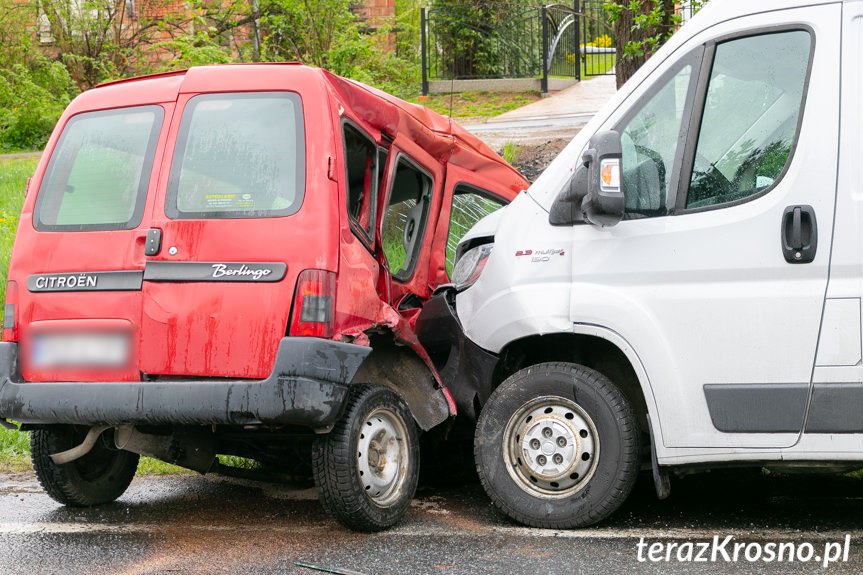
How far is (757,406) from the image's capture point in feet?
14.1

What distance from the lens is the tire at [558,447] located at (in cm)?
457

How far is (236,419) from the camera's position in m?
4.33

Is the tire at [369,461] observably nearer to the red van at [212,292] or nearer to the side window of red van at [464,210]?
the red van at [212,292]

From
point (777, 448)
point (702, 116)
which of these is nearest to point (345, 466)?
point (777, 448)

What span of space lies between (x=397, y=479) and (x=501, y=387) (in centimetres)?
67

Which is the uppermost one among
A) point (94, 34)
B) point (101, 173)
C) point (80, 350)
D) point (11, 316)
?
point (94, 34)

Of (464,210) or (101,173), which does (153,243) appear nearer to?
(101,173)

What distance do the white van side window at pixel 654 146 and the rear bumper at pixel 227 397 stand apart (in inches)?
56.1

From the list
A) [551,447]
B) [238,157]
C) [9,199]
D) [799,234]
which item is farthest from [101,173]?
[9,199]

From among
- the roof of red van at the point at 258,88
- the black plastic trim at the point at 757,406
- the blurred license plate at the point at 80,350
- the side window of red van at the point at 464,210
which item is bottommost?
the black plastic trim at the point at 757,406

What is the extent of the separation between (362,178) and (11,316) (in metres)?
1.82

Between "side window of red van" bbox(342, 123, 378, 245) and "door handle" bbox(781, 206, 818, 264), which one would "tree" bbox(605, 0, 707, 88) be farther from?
"door handle" bbox(781, 206, 818, 264)

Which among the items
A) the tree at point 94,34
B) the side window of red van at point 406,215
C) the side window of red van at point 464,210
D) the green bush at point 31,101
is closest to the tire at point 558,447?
the side window of red van at point 406,215

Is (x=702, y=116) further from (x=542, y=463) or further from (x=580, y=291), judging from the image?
(x=542, y=463)
